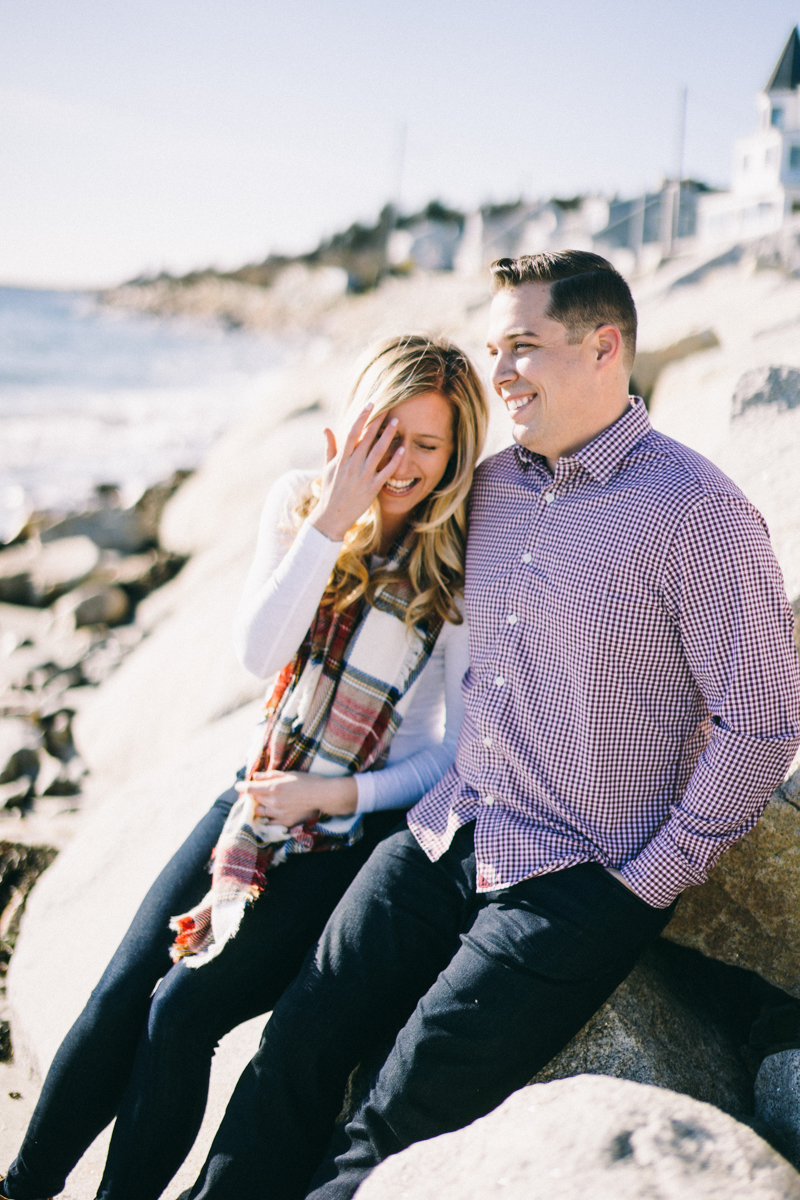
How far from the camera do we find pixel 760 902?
2521mm

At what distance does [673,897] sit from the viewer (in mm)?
2160

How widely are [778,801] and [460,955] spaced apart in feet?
3.09

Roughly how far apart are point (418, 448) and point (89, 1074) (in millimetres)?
1839

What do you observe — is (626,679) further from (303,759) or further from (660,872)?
(303,759)

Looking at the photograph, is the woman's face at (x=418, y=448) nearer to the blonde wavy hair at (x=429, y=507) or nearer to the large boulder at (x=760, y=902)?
the blonde wavy hair at (x=429, y=507)

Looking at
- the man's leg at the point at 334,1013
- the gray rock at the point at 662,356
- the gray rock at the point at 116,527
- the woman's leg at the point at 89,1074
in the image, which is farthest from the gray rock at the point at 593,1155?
the gray rock at the point at 116,527

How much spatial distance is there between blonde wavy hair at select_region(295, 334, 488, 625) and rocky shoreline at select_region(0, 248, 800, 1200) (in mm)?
180

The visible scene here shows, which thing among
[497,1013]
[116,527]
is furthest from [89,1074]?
[116,527]

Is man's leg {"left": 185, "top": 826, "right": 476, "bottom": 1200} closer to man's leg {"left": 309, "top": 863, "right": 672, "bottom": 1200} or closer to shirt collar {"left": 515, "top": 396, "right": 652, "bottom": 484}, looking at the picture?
man's leg {"left": 309, "top": 863, "right": 672, "bottom": 1200}

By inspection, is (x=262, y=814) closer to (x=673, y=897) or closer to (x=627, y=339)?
(x=673, y=897)

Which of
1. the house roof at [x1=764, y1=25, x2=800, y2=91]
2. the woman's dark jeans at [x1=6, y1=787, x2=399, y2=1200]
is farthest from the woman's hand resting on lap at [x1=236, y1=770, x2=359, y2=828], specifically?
the house roof at [x1=764, y1=25, x2=800, y2=91]

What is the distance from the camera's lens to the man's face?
7.95 feet

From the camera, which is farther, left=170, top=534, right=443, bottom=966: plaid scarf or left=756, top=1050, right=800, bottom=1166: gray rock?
left=170, top=534, right=443, bottom=966: plaid scarf

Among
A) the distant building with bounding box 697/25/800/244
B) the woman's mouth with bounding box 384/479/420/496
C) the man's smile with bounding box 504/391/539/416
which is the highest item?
the distant building with bounding box 697/25/800/244
